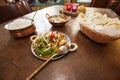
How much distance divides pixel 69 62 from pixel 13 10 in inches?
46.9

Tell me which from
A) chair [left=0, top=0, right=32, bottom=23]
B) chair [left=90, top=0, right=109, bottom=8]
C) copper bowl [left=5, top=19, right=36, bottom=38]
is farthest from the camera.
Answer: chair [left=90, top=0, right=109, bottom=8]

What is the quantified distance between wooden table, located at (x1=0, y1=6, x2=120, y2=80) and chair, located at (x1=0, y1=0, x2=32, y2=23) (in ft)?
1.91

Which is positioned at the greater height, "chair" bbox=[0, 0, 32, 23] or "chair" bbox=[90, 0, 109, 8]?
"chair" bbox=[0, 0, 32, 23]

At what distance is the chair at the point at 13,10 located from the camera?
→ 4.40ft

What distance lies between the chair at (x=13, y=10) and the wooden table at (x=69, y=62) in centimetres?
58

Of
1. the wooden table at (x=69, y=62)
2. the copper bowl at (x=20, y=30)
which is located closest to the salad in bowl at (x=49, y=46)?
the wooden table at (x=69, y=62)

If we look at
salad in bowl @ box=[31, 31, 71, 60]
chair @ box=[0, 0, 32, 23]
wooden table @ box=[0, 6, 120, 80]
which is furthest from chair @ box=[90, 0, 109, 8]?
salad in bowl @ box=[31, 31, 71, 60]

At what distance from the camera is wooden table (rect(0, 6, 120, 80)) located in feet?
1.99

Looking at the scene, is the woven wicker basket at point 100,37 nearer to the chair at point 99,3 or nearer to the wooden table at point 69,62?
the wooden table at point 69,62

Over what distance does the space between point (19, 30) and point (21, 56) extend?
0.25m

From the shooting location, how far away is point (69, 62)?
688mm

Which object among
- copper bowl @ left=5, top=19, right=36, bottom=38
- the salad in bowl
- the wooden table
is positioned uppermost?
copper bowl @ left=5, top=19, right=36, bottom=38

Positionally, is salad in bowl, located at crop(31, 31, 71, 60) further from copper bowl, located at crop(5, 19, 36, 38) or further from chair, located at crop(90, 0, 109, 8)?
chair, located at crop(90, 0, 109, 8)

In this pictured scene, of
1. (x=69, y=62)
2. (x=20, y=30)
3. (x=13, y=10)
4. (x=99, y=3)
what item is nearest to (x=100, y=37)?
(x=69, y=62)
